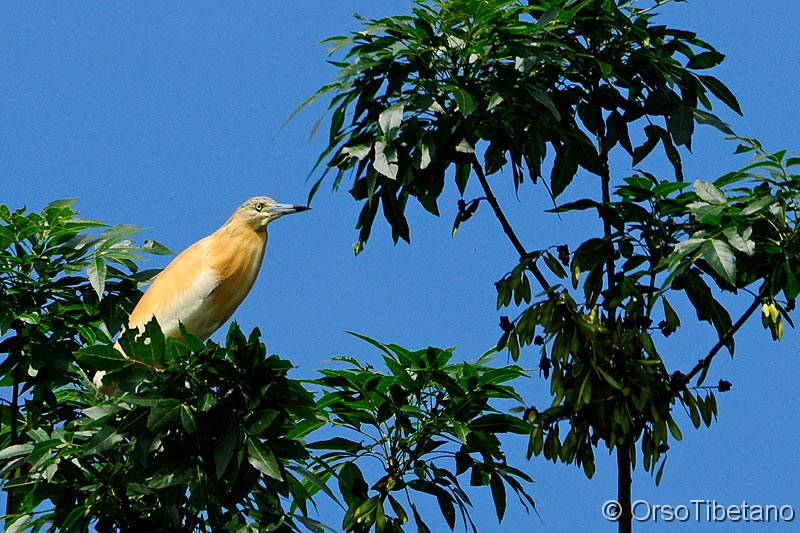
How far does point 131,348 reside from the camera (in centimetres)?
387

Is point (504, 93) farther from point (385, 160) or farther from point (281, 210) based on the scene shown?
point (281, 210)

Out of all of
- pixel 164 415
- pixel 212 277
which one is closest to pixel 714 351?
pixel 164 415

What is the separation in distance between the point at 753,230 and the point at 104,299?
8.21 feet

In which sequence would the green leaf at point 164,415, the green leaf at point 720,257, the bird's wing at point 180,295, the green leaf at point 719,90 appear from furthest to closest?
the bird's wing at point 180,295 → the green leaf at point 719,90 → the green leaf at point 164,415 → the green leaf at point 720,257

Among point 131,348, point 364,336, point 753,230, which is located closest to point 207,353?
point 131,348

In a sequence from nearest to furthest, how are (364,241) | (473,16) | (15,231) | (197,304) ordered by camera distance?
(473,16) < (364,241) < (15,231) < (197,304)

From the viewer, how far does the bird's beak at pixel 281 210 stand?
18.0ft

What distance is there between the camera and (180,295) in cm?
527

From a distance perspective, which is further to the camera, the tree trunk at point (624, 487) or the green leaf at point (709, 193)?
the tree trunk at point (624, 487)

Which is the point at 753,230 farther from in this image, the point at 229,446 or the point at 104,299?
the point at 104,299

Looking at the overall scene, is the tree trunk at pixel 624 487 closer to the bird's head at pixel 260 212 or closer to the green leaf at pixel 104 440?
the green leaf at pixel 104 440

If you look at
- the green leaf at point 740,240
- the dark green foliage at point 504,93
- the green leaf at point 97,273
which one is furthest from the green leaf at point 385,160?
the green leaf at point 97,273

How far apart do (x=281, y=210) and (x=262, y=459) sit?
1.92m

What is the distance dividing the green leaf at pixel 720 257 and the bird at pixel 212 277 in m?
2.31
